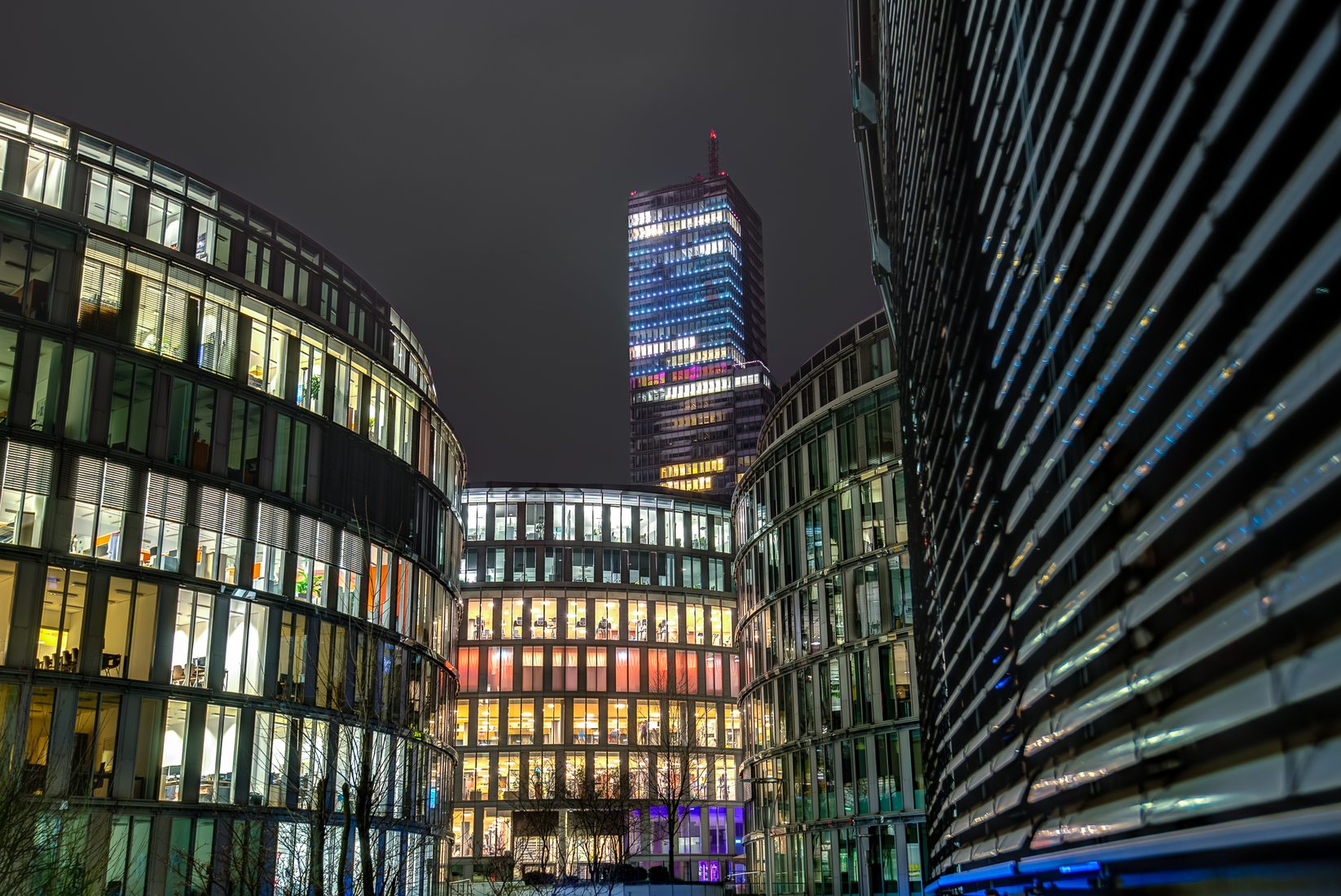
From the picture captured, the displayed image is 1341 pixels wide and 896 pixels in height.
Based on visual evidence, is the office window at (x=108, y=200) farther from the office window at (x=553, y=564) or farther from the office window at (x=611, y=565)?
the office window at (x=611, y=565)

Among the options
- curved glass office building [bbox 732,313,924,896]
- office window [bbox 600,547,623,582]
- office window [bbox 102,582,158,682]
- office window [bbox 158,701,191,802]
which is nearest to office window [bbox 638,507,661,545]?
office window [bbox 600,547,623,582]

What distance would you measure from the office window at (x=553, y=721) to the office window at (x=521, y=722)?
954mm

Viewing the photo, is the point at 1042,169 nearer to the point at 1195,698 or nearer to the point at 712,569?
the point at 1195,698

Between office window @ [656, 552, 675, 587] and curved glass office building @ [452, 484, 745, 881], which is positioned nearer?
curved glass office building @ [452, 484, 745, 881]

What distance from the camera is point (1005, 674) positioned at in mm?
3715

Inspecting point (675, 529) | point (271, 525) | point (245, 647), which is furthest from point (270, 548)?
point (675, 529)

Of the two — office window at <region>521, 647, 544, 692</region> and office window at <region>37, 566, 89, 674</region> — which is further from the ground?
office window at <region>521, 647, 544, 692</region>

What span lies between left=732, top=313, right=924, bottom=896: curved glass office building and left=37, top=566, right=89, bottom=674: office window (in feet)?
98.8

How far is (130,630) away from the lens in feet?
132

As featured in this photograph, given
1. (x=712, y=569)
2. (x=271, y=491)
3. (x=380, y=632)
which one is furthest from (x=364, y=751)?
(x=712, y=569)

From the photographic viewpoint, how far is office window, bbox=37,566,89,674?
3769cm

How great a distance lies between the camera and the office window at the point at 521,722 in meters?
102

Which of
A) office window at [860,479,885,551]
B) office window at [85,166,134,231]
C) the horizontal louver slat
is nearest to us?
office window at [85,166,134,231]

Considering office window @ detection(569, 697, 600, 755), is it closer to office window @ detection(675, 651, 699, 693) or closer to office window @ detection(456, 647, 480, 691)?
office window @ detection(675, 651, 699, 693)
